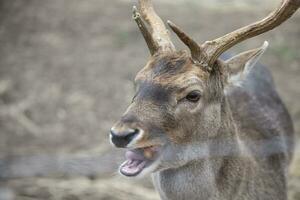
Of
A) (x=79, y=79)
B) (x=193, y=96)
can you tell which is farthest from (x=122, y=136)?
(x=79, y=79)

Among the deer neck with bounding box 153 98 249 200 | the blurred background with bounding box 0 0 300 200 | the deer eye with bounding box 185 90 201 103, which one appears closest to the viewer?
the deer eye with bounding box 185 90 201 103

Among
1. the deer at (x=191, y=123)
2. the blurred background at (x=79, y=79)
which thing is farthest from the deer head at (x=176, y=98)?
the blurred background at (x=79, y=79)

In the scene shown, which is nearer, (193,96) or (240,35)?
(193,96)

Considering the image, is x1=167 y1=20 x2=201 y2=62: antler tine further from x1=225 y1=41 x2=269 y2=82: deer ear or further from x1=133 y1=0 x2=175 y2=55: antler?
x1=225 y1=41 x2=269 y2=82: deer ear

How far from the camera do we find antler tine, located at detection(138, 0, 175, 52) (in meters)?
4.14

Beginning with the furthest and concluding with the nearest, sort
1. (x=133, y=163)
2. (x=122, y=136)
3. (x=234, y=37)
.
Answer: (x=234, y=37), (x=133, y=163), (x=122, y=136)

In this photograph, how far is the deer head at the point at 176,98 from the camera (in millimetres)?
3736

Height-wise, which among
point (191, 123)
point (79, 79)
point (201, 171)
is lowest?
point (201, 171)

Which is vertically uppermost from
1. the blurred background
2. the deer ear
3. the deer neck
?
the blurred background

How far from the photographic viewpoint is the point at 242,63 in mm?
4207

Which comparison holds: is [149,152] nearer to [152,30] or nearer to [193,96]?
[193,96]

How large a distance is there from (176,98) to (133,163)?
17.3 inches

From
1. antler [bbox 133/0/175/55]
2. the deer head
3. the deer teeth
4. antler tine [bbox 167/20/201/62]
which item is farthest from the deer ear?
the deer teeth

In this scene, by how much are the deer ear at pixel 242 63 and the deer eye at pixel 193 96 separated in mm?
353
